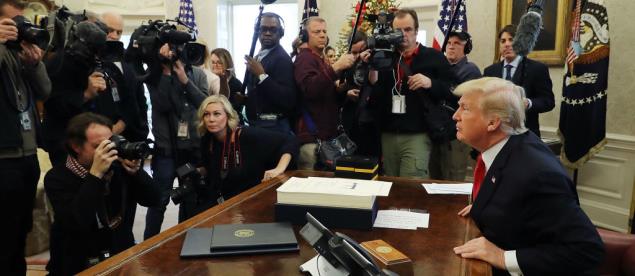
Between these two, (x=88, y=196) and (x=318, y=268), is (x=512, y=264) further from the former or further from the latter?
(x=88, y=196)

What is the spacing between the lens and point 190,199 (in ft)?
8.90

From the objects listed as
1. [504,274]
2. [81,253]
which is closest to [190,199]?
[81,253]

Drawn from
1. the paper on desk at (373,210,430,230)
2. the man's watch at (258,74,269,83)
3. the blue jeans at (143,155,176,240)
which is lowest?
the blue jeans at (143,155,176,240)

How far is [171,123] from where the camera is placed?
10.3 ft

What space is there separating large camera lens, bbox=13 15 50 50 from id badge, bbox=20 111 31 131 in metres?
0.35

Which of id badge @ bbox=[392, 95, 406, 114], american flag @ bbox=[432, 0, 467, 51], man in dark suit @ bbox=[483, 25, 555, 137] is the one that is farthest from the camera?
american flag @ bbox=[432, 0, 467, 51]

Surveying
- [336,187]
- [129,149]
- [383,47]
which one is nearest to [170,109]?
[129,149]

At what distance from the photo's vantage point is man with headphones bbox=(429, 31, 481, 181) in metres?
3.59

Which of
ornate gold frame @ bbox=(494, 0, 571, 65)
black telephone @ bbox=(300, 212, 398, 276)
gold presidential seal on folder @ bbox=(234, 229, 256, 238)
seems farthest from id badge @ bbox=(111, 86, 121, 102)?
ornate gold frame @ bbox=(494, 0, 571, 65)

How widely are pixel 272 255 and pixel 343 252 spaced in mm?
405

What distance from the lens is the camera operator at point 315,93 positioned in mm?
3109

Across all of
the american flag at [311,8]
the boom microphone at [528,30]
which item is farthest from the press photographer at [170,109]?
the american flag at [311,8]

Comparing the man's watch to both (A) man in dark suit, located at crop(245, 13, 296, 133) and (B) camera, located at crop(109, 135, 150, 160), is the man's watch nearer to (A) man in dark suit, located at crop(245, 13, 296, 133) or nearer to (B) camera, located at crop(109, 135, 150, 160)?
(A) man in dark suit, located at crop(245, 13, 296, 133)

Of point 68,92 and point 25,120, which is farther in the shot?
point 68,92
